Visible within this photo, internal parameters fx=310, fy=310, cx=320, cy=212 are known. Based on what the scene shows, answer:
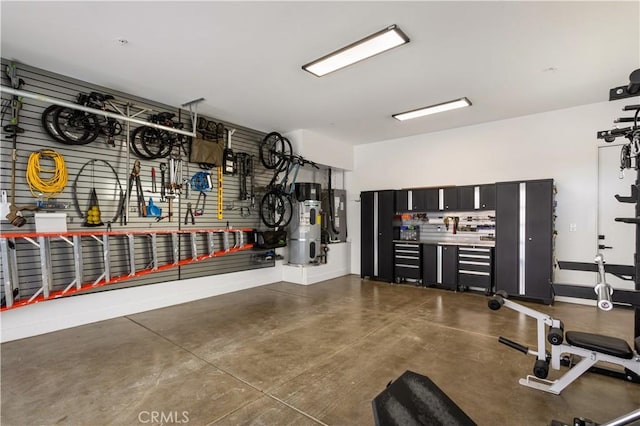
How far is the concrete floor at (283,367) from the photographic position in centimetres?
236

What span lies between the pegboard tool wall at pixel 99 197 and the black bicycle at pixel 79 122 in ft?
0.36

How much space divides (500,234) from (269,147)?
16.2 feet

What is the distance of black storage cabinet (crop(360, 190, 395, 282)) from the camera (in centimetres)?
700

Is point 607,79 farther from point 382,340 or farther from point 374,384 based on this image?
point 374,384

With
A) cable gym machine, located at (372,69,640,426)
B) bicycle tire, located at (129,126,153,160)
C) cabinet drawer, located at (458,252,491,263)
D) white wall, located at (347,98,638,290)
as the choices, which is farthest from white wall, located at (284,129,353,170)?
cable gym machine, located at (372,69,640,426)

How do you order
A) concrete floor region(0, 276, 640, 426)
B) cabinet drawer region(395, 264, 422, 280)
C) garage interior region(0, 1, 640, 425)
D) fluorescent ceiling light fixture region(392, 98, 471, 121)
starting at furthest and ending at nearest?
cabinet drawer region(395, 264, 422, 280)
fluorescent ceiling light fixture region(392, 98, 471, 121)
garage interior region(0, 1, 640, 425)
concrete floor region(0, 276, 640, 426)

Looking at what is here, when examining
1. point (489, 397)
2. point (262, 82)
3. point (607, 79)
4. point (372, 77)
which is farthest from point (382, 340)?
point (607, 79)

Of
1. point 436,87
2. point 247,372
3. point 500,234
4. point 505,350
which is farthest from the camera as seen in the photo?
point 500,234

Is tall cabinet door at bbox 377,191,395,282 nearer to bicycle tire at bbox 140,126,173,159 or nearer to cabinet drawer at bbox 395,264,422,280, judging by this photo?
cabinet drawer at bbox 395,264,422,280

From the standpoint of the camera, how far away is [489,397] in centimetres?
254

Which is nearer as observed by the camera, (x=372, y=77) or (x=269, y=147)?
(x=372, y=77)

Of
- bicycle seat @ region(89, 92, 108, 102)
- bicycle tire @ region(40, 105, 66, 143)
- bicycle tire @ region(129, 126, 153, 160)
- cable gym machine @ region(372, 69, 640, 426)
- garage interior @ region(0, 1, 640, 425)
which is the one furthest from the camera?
bicycle tire @ region(129, 126, 153, 160)

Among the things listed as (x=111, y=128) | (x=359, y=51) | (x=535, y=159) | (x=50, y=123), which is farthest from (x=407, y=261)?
(x=50, y=123)

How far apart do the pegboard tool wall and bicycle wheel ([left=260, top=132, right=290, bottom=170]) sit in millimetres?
752
